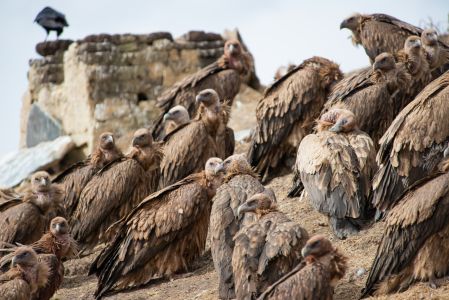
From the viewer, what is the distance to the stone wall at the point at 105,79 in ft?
81.0

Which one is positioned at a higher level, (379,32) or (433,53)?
(379,32)

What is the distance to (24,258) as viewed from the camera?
41.8ft

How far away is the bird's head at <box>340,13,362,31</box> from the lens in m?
17.5

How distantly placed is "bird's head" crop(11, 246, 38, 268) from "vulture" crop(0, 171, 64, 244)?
197cm

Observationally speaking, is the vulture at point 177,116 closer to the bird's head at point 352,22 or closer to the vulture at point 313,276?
the bird's head at point 352,22

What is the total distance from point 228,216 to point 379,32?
5673mm

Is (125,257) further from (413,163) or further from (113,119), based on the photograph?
(113,119)

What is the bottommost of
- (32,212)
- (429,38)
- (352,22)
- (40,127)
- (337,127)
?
(32,212)

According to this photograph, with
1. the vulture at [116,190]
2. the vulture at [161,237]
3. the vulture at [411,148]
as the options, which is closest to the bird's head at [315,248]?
the vulture at [411,148]

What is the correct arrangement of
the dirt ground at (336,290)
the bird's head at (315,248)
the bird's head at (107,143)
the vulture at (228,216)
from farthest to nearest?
the bird's head at (107,143), the vulture at (228,216), the dirt ground at (336,290), the bird's head at (315,248)

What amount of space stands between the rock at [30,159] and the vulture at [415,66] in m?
9.85

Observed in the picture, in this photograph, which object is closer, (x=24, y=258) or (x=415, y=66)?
(x=24, y=258)

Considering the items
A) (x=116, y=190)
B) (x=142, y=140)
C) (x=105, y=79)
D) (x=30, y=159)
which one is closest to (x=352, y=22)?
(x=142, y=140)

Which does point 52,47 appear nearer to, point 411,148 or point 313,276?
point 411,148
